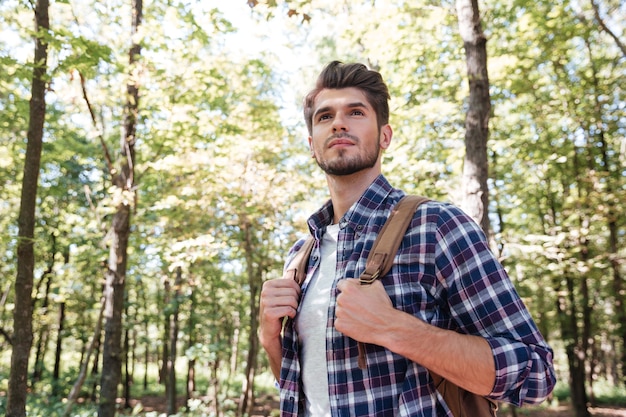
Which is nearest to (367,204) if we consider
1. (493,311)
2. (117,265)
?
(493,311)

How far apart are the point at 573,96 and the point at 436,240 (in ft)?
37.7

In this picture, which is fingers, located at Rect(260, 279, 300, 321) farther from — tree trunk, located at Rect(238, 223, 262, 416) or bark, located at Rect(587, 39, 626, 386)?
bark, located at Rect(587, 39, 626, 386)

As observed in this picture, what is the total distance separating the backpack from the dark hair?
50 centimetres

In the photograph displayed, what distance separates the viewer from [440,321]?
1445 millimetres

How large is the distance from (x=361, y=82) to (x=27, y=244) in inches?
158

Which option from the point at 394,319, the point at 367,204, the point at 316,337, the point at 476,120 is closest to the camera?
the point at 394,319

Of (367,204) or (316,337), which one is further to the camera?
(367,204)

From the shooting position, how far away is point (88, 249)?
448 inches

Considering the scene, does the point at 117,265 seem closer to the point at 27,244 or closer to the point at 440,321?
the point at 27,244

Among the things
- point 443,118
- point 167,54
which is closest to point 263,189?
point 167,54

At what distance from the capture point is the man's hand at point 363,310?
52.7 inches

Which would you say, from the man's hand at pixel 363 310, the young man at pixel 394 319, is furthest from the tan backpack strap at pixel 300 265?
the man's hand at pixel 363 310

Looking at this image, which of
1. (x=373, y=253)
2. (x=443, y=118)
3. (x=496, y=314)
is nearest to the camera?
(x=496, y=314)

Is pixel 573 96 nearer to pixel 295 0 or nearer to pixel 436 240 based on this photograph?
pixel 295 0
